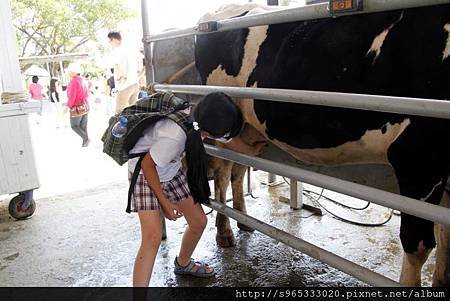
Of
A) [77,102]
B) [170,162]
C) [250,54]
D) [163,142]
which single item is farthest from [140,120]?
[77,102]

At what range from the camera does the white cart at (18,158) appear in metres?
3.81

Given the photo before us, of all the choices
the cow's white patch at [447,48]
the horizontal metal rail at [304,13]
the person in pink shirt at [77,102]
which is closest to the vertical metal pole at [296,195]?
the horizontal metal rail at [304,13]

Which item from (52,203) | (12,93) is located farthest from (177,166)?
(52,203)

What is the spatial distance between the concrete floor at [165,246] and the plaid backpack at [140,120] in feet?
3.19

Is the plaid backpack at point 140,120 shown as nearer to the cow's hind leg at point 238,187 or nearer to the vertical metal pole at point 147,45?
the vertical metal pole at point 147,45

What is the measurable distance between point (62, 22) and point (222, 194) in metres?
16.6

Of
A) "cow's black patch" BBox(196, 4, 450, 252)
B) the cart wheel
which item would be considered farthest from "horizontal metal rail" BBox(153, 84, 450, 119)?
the cart wheel

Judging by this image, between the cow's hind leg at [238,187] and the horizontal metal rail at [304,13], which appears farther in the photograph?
the cow's hind leg at [238,187]

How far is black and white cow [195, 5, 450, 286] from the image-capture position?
1727 millimetres

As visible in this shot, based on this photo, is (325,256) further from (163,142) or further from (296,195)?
(296,195)

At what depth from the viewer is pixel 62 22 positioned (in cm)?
1753

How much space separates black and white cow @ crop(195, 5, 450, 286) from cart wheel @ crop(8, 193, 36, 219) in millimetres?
2471

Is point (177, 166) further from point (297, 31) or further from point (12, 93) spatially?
point (12, 93)

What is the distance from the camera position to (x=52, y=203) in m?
4.37
